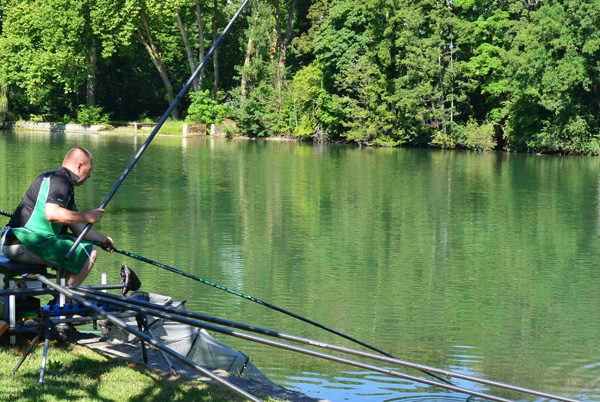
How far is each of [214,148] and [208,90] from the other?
17.6 m

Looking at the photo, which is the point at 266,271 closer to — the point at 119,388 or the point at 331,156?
the point at 119,388

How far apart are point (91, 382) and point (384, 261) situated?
7.59 metres

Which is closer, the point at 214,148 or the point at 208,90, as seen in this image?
the point at 214,148

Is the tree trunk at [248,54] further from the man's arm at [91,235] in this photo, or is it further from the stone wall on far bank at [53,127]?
the man's arm at [91,235]

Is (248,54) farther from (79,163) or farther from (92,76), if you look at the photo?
(79,163)

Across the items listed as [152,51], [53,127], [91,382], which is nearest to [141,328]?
[91,382]

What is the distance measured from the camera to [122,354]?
5520 mm

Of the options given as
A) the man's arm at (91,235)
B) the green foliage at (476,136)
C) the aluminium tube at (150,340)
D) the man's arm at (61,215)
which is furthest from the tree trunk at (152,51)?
the aluminium tube at (150,340)

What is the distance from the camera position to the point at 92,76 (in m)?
56.9

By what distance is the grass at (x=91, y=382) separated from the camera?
4.51 meters

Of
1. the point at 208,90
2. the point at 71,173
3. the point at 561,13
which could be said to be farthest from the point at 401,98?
the point at 71,173

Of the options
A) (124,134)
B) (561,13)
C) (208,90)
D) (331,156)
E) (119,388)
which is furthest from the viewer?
(208,90)

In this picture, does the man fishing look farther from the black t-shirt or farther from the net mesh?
the net mesh

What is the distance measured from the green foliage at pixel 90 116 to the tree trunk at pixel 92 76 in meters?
0.83
